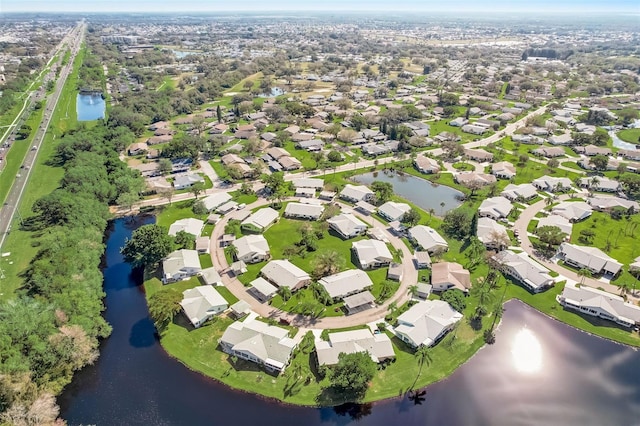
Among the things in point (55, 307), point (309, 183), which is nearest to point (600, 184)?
point (309, 183)

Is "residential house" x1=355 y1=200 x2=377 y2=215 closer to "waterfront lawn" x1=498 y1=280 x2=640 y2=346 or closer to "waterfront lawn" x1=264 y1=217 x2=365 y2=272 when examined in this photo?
"waterfront lawn" x1=264 y1=217 x2=365 y2=272

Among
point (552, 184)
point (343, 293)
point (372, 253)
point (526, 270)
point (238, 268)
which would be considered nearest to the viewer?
point (343, 293)

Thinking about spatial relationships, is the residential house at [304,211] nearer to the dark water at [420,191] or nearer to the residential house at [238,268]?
the residential house at [238,268]

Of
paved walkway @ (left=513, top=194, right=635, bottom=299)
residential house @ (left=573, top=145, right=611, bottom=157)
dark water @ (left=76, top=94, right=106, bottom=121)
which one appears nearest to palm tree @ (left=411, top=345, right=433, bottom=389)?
paved walkway @ (left=513, top=194, right=635, bottom=299)

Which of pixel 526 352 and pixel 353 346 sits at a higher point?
pixel 353 346

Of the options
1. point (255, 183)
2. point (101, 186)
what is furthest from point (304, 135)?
point (101, 186)

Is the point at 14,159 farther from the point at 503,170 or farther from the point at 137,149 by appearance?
the point at 503,170

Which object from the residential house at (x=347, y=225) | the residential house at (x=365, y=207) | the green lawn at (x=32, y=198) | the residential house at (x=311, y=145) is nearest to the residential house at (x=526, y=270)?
the residential house at (x=347, y=225)
